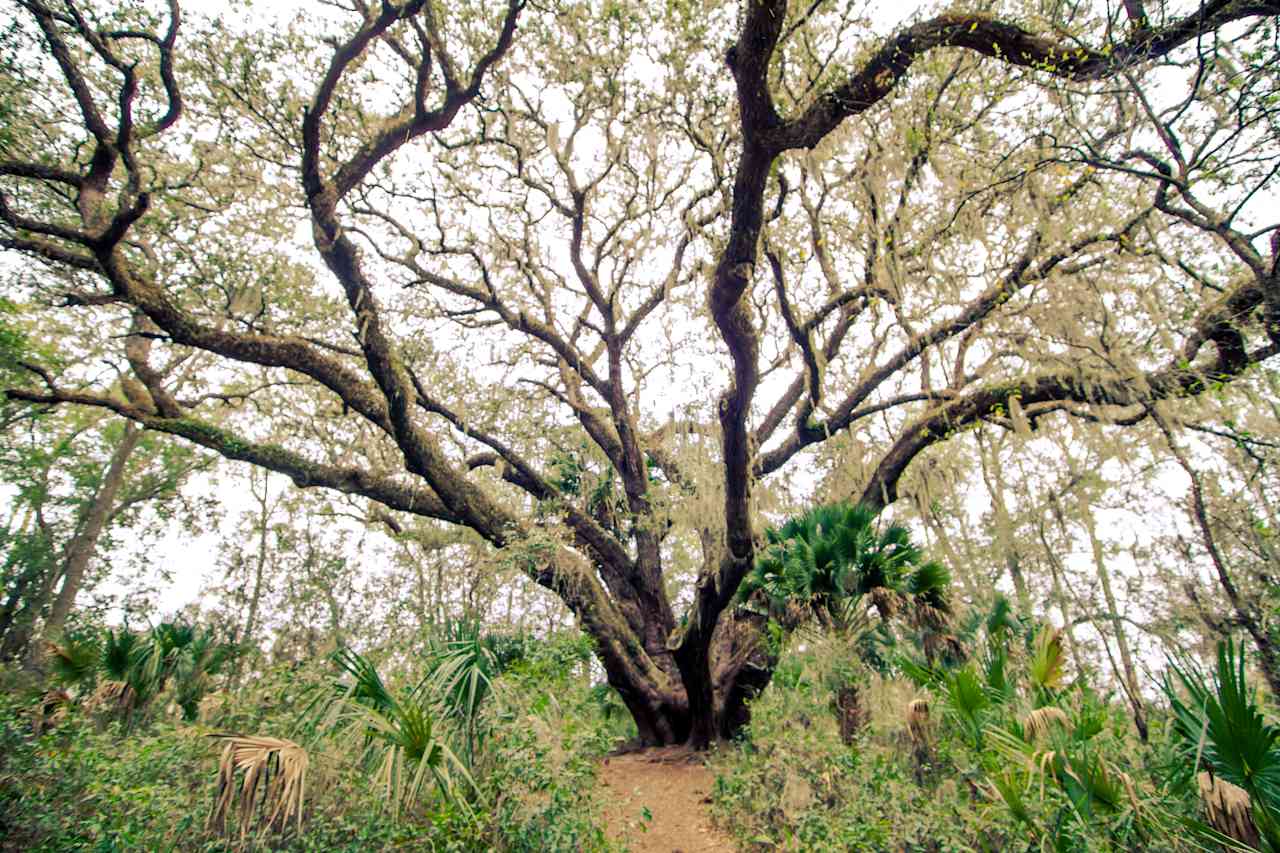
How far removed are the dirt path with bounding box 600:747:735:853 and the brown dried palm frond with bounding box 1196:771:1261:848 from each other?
11.1 feet

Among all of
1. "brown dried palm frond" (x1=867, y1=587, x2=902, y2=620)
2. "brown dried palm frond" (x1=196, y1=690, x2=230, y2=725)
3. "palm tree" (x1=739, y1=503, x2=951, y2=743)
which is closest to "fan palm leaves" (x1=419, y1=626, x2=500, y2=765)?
"brown dried palm frond" (x1=196, y1=690, x2=230, y2=725)

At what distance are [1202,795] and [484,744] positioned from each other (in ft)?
13.0

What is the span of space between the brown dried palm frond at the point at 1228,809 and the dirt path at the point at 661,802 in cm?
337

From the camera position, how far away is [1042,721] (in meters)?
4.10

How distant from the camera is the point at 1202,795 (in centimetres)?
280

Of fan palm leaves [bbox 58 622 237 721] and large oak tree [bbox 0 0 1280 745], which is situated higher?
large oak tree [bbox 0 0 1280 745]

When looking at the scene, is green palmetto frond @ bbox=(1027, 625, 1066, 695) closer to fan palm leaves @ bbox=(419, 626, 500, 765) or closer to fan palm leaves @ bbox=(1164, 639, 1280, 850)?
fan palm leaves @ bbox=(1164, 639, 1280, 850)

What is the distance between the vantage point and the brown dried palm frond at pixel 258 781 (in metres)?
2.91

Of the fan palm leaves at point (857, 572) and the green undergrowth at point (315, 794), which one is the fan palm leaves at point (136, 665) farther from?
the fan palm leaves at point (857, 572)

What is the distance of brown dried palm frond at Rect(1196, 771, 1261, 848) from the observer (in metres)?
2.62

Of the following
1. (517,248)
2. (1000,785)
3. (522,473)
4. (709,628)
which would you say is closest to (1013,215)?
(1000,785)

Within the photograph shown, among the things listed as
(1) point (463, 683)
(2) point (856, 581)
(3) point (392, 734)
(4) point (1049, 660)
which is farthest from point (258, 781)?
(4) point (1049, 660)

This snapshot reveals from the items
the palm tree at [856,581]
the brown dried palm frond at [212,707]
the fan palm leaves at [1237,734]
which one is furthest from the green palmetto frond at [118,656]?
the fan palm leaves at [1237,734]

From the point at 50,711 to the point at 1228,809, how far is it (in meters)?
9.12
